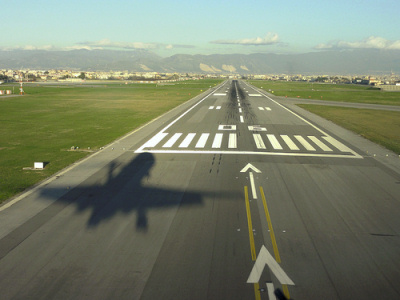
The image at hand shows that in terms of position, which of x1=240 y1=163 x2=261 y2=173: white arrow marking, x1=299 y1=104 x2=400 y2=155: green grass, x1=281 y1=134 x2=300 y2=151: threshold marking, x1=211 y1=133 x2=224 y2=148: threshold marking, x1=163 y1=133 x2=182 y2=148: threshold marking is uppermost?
x1=299 y1=104 x2=400 y2=155: green grass

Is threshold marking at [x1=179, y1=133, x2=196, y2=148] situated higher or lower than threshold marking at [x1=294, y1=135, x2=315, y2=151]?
lower

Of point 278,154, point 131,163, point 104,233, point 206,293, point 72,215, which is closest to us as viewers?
point 206,293

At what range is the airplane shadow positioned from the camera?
40.8 feet

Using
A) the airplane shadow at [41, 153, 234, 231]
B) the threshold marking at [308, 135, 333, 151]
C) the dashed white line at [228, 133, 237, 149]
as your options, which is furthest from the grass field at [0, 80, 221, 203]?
the threshold marking at [308, 135, 333, 151]

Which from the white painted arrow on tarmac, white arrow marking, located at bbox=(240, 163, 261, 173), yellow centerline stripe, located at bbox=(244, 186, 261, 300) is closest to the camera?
yellow centerline stripe, located at bbox=(244, 186, 261, 300)

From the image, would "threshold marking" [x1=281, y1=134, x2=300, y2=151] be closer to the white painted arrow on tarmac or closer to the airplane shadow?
the white painted arrow on tarmac

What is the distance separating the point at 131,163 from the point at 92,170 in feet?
7.50

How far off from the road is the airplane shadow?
5cm

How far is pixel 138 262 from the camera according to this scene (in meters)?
9.13

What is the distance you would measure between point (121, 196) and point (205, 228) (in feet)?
15.1

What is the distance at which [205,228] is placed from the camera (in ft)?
36.4

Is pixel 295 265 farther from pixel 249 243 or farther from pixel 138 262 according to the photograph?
pixel 138 262

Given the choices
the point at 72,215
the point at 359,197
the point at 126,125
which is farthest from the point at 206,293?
the point at 126,125

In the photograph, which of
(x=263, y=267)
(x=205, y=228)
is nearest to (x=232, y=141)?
(x=205, y=228)
